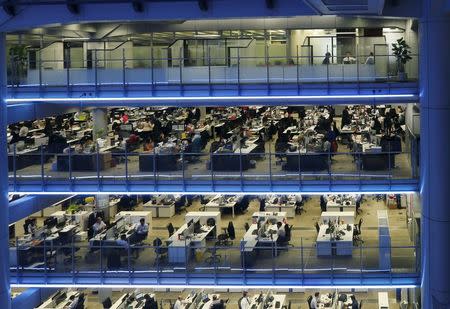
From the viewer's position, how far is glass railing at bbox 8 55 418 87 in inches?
727

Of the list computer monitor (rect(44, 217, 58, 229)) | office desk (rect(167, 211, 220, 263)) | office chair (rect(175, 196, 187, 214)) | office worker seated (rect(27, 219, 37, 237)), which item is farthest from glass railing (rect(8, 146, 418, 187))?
office chair (rect(175, 196, 187, 214))

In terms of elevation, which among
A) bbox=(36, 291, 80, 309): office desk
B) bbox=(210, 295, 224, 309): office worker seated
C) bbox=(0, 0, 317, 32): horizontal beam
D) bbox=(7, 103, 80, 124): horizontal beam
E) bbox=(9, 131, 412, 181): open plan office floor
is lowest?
bbox=(36, 291, 80, 309): office desk

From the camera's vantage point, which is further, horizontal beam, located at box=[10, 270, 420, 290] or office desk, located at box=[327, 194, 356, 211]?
office desk, located at box=[327, 194, 356, 211]

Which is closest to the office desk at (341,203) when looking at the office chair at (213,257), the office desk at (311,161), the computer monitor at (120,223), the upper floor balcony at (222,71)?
the computer monitor at (120,223)

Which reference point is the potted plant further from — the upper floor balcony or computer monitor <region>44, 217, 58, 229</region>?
computer monitor <region>44, 217, 58, 229</region>

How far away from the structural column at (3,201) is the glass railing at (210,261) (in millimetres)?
789

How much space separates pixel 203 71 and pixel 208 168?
7.59ft

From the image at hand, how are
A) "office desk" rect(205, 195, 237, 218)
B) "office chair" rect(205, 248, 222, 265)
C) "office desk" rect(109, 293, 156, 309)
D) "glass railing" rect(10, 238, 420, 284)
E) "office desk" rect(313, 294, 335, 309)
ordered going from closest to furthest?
1. "glass railing" rect(10, 238, 420, 284)
2. "office chair" rect(205, 248, 222, 265)
3. "office desk" rect(313, 294, 335, 309)
4. "office desk" rect(109, 293, 156, 309)
5. "office desk" rect(205, 195, 237, 218)

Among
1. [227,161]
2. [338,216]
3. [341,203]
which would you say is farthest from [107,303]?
[341,203]

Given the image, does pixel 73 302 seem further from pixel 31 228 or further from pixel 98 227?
pixel 31 228

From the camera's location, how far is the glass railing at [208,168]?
18.4 metres

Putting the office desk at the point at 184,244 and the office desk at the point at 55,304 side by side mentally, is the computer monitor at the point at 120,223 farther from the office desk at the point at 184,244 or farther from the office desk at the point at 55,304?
the office desk at the point at 55,304

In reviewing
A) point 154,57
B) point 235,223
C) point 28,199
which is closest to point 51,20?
point 154,57

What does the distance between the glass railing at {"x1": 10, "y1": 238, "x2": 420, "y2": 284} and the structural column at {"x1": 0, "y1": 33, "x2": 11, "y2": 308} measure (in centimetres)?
79
